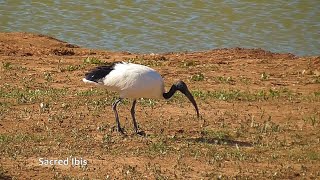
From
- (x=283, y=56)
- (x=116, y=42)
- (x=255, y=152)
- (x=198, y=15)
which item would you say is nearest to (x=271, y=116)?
(x=255, y=152)

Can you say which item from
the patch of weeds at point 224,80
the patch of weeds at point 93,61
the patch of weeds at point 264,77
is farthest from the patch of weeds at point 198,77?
the patch of weeds at point 93,61

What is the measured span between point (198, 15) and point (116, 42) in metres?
3.29

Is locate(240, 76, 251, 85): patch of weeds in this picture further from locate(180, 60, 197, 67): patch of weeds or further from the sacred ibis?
the sacred ibis

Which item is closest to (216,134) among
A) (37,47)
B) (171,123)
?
(171,123)

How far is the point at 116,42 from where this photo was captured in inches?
824

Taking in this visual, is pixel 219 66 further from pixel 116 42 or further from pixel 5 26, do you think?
pixel 5 26

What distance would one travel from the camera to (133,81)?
1105 centimetres

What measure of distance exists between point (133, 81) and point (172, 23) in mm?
11439

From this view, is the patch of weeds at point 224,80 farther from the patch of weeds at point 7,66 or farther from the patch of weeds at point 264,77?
the patch of weeds at point 7,66

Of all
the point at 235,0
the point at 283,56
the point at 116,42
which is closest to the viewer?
the point at 283,56

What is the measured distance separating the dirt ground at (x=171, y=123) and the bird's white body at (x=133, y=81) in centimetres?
56

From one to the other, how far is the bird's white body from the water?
9.07m

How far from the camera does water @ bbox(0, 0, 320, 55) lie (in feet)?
68.9

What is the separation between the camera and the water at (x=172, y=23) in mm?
21016
